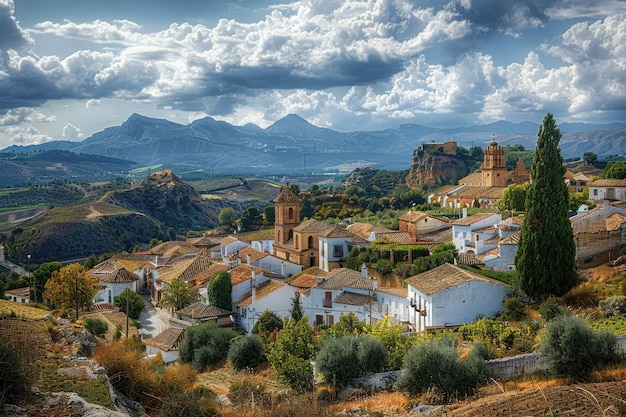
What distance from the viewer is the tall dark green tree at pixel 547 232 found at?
25.2 meters

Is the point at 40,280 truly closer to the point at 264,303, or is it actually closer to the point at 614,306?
the point at 264,303

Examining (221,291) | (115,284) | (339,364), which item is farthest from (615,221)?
(115,284)

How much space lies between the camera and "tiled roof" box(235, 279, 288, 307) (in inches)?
1414

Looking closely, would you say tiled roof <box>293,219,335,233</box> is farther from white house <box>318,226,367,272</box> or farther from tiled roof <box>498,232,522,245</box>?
tiled roof <box>498,232,522,245</box>

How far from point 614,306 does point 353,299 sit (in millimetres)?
14962

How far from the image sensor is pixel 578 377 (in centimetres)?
1508

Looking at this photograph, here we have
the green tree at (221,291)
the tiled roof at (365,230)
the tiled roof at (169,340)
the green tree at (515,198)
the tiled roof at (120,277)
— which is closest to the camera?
the tiled roof at (169,340)

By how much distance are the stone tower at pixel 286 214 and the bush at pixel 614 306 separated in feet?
103

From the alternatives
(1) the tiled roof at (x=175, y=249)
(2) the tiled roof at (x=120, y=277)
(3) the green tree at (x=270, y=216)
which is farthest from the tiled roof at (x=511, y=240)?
(3) the green tree at (x=270, y=216)

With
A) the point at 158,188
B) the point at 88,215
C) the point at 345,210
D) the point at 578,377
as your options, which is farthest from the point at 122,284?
the point at 158,188

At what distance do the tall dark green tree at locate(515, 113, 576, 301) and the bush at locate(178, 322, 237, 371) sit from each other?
13.8 meters

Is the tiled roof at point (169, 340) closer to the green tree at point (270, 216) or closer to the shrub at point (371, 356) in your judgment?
the shrub at point (371, 356)

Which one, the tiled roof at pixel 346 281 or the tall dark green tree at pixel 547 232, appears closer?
the tall dark green tree at pixel 547 232

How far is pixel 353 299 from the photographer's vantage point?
3334cm
